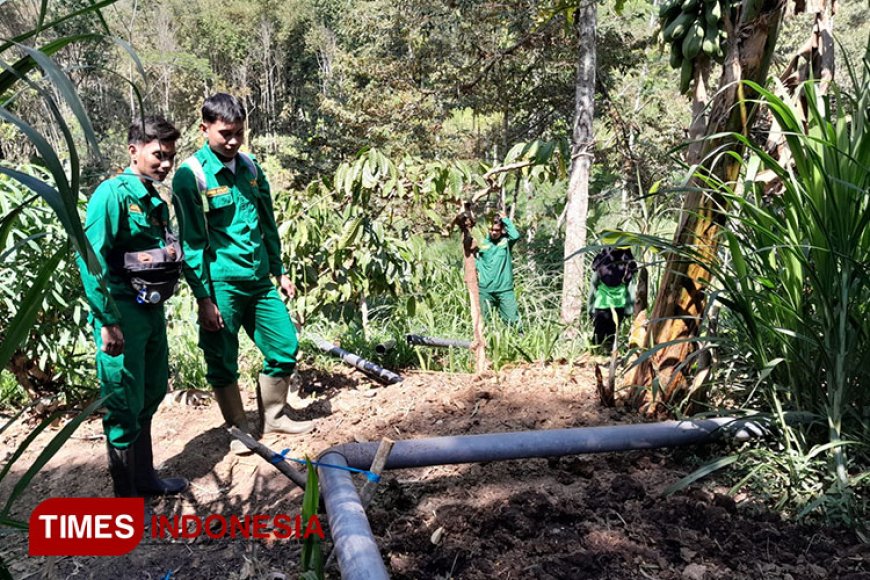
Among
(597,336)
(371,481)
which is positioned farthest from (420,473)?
(597,336)

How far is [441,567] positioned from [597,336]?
332cm

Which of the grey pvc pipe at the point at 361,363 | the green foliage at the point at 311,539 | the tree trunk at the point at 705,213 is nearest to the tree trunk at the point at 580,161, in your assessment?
the grey pvc pipe at the point at 361,363

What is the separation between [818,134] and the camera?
2.07 meters

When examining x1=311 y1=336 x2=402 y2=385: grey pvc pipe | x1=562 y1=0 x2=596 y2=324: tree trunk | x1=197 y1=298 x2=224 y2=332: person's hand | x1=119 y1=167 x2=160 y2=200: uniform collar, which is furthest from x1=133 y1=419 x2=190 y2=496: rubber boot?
x1=562 y1=0 x2=596 y2=324: tree trunk

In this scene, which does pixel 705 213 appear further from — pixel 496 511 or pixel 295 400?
pixel 295 400

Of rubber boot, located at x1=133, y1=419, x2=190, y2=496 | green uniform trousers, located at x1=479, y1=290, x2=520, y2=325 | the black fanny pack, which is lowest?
green uniform trousers, located at x1=479, y1=290, x2=520, y2=325

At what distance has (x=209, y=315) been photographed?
110 inches

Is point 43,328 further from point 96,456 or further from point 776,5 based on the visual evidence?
point 776,5

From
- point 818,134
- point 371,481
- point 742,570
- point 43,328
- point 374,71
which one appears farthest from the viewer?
point 374,71

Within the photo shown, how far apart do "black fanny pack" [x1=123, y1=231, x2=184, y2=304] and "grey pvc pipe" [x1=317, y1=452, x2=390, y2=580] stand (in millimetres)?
1060

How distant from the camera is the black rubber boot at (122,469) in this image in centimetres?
249

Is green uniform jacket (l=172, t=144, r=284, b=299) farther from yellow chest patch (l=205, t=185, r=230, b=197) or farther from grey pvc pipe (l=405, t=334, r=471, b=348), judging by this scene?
grey pvc pipe (l=405, t=334, r=471, b=348)

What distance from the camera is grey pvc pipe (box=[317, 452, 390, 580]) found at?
4.39 ft

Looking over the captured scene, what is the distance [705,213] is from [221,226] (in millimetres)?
2039
